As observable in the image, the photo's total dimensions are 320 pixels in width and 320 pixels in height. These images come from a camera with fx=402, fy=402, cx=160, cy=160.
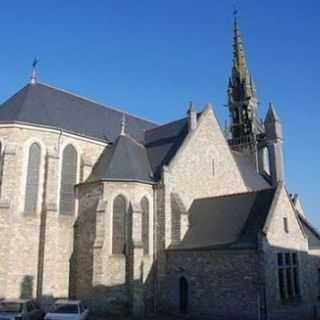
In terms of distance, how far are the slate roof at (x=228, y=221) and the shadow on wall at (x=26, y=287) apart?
8874mm

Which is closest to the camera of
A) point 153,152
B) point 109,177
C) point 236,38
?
point 109,177

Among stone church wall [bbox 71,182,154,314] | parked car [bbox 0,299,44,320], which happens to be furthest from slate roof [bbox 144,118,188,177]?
parked car [bbox 0,299,44,320]

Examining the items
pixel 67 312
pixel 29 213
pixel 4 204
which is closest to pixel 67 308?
pixel 67 312

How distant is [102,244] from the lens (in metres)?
23.9

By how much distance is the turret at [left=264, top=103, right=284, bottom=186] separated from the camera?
148 ft

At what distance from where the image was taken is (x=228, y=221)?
24.4 m

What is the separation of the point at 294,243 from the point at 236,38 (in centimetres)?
3890

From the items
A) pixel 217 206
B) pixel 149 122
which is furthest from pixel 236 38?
pixel 217 206

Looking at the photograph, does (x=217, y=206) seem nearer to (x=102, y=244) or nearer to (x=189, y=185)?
(x=189, y=185)

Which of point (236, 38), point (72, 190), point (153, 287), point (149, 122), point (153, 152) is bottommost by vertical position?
point (153, 287)

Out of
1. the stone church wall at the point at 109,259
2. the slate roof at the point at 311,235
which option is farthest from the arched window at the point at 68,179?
the slate roof at the point at 311,235

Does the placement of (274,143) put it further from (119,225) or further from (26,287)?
(26,287)

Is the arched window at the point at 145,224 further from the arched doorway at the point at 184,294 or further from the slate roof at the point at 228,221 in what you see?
the arched doorway at the point at 184,294

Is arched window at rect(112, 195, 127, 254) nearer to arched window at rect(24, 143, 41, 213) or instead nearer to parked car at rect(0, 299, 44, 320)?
arched window at rect(24, 143, 41, 213)
